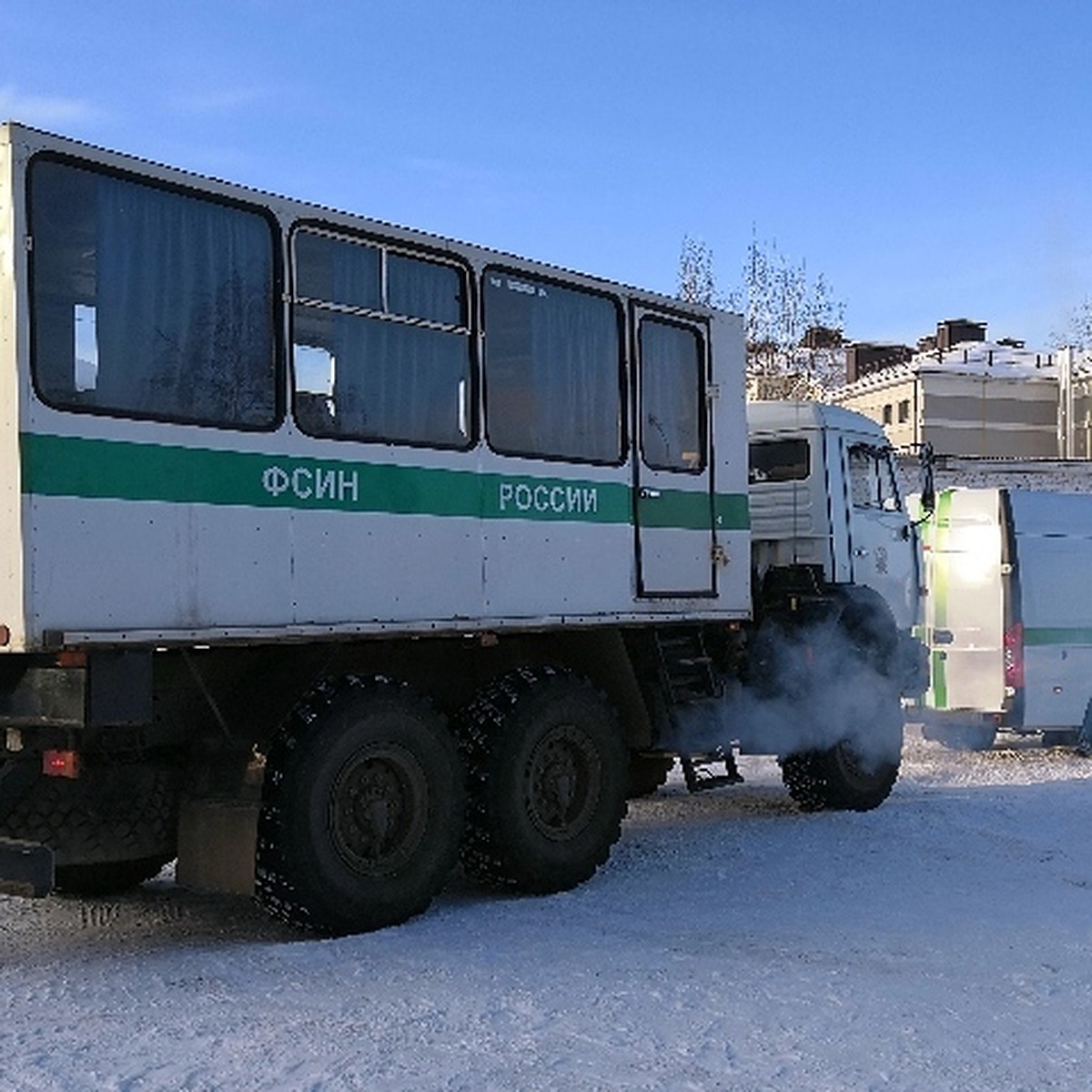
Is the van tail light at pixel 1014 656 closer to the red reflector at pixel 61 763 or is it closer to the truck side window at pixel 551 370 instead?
the truck side window at pixel 551 370

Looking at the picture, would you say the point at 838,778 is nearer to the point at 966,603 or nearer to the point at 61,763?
the point at 966,603

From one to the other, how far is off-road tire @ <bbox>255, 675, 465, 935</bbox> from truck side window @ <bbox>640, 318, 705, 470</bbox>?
256 centimetres

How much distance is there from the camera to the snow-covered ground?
17.0 feet

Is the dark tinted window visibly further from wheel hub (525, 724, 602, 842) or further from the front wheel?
wheel hub (525, 724, 602, 842)

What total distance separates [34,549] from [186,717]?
1442 mm

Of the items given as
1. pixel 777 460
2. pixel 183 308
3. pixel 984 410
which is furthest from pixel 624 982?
pixel 984 410

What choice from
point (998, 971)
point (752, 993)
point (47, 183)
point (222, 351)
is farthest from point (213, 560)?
point (998, 971)

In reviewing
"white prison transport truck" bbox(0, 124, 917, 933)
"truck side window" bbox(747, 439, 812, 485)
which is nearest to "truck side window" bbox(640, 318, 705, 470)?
"white prison transport truck" bbox(0, 124, 917, 933)

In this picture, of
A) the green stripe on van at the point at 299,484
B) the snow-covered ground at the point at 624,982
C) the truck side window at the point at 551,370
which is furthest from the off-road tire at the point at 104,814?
the truck side window at the point at 551,370

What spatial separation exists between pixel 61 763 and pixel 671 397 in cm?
468

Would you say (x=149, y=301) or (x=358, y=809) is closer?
(x=149, y=301)

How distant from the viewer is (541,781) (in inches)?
341

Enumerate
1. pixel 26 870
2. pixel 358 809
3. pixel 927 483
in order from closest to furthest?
pixel 26 870
pixel 358 809
pixel 927 483

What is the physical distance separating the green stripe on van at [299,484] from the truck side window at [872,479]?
2913 mm
